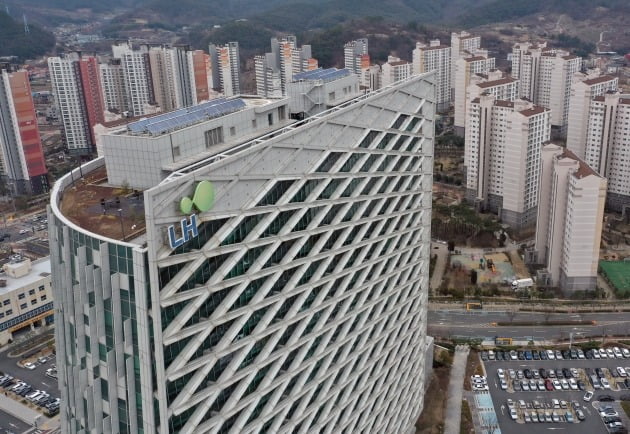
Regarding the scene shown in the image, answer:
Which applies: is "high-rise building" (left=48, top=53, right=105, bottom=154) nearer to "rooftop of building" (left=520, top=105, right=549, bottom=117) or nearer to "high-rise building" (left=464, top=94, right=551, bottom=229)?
"high-rise building" (left=464, top=94, right=551, bottom=229)

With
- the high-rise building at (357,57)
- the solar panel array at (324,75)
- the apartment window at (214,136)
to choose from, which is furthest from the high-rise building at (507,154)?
the high-rise building at (357,57)

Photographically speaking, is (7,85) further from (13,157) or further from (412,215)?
(412,215)

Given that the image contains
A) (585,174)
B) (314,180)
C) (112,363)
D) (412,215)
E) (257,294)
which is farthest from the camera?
(585,174)

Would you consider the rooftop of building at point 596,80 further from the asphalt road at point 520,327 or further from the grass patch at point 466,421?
the grass patch at point 466,421

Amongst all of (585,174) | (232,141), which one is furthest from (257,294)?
(585,174)

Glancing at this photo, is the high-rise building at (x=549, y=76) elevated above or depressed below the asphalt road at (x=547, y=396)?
above
